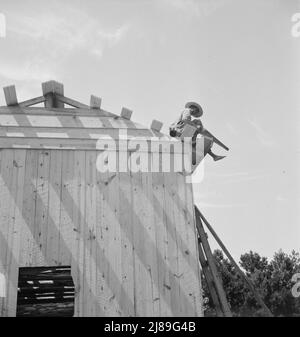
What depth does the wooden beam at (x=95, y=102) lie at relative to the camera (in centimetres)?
761

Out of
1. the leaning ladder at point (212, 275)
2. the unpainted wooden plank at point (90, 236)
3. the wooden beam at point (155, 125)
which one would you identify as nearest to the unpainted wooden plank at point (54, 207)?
the unpainted wooden plank at point (90, 236)

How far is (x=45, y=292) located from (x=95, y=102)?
5174mm

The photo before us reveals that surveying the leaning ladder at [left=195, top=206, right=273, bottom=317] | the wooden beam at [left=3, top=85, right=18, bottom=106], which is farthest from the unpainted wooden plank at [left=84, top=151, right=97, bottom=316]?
the leaning ladder at [left=195, top=206, right=273, bottom=317]

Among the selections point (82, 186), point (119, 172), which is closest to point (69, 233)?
point (82, 186)

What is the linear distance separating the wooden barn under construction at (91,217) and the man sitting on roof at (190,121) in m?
0.44

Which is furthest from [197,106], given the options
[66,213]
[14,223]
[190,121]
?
[14,223]

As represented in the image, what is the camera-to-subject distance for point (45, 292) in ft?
30.6

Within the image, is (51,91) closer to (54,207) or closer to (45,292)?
(54,207)

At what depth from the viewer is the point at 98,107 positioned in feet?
25.2

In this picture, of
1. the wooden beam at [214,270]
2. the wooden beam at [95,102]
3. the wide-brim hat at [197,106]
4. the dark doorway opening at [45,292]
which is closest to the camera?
the wooden beam at [214,270]

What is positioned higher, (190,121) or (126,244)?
(190,121)

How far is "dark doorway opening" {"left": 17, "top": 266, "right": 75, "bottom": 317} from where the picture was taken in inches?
280

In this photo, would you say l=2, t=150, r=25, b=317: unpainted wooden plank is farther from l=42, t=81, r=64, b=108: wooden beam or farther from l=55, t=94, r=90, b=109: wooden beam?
l=55, t=94, r=90, b=109: wooden beam

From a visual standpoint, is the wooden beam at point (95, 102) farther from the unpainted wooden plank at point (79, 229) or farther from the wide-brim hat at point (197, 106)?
the wide-brim hat at point (197, 106)
